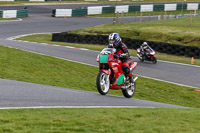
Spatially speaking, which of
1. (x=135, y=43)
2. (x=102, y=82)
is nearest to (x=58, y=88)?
(x=102, y=82)

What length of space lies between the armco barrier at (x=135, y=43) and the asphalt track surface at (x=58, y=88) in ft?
10.1

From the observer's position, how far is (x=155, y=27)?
106ft

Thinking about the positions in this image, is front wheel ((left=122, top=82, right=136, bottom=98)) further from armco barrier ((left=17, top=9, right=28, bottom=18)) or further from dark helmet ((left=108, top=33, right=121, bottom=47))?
armco barrier ((left=17, top=9, right=28, bottom=18))

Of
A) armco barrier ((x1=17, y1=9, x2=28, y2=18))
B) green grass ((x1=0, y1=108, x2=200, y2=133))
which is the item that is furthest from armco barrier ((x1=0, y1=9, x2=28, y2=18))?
green grass ((x1=0, y1=108, x2=200, y2=133))

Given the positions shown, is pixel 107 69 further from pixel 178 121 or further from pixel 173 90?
pixel 173 90

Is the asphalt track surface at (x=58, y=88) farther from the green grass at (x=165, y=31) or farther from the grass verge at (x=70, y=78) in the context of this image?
the green grass at (x=165, y=31)

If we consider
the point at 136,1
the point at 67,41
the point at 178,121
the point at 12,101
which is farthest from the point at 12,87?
the point at 136,1

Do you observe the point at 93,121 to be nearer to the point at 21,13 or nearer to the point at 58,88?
the point at 58,88

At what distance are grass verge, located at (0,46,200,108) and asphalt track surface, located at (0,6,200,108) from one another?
1831 millimetres

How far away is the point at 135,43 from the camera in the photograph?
1073 inches

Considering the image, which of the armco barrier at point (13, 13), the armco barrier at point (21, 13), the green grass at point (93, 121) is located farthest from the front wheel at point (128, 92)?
the armco barrier at point (21, 13)

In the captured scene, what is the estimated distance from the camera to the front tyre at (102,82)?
10.1m

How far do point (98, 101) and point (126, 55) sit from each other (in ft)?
6.93

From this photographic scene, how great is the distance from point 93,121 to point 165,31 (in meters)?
24.4
